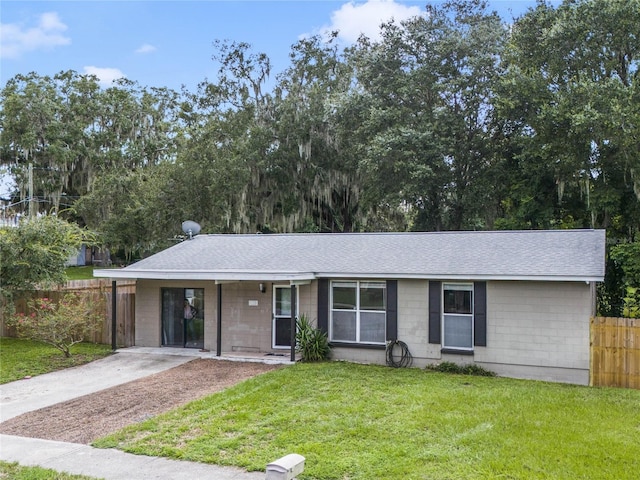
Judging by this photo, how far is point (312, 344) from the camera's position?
1193 centimetres

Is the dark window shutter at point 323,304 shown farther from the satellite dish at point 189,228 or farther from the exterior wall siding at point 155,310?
the satellite dish at point 189,228

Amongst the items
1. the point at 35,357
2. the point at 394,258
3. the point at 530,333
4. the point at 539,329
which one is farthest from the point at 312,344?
the point at 35,357

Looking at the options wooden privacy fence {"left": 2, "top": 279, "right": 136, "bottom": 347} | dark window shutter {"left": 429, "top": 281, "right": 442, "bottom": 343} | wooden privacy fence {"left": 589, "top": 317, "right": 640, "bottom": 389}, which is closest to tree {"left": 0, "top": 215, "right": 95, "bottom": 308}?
wooden privacy fence {"left": 2, "top": 279, "right": 136, "bottom": 347}

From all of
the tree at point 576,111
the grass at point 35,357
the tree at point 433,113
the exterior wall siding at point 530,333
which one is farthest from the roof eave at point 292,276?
the tree at point 433,113

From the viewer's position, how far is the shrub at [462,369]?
1078 cm

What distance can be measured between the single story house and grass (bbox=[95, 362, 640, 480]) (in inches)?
49.5

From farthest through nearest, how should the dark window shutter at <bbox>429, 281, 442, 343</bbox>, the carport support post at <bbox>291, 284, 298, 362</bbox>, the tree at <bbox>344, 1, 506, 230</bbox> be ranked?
1. the tree at <bbox>344, 1, 506, 230</bbox>
2. the carport support post at <bbox>291, 284, 298, 362</bbox>
3. the dark window shutter at <bbox>429, 281, 442, 343</bbox>

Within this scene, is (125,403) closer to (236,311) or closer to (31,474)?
(31,474)

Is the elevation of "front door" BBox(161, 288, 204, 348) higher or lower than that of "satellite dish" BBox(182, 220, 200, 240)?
lower

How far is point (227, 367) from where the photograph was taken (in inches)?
453

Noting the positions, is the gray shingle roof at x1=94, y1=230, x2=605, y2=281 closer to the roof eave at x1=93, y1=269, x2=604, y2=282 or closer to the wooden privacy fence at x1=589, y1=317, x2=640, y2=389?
the roof eave at x1=93, y1=269, x2=604, y2=282

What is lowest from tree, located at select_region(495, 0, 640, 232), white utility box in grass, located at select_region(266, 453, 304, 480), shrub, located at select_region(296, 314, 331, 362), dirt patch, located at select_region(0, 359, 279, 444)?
dirt patch, located at select_region(0, 359, 279, 444)

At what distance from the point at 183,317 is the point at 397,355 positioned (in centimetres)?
593

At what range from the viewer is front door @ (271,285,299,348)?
1291 cm
